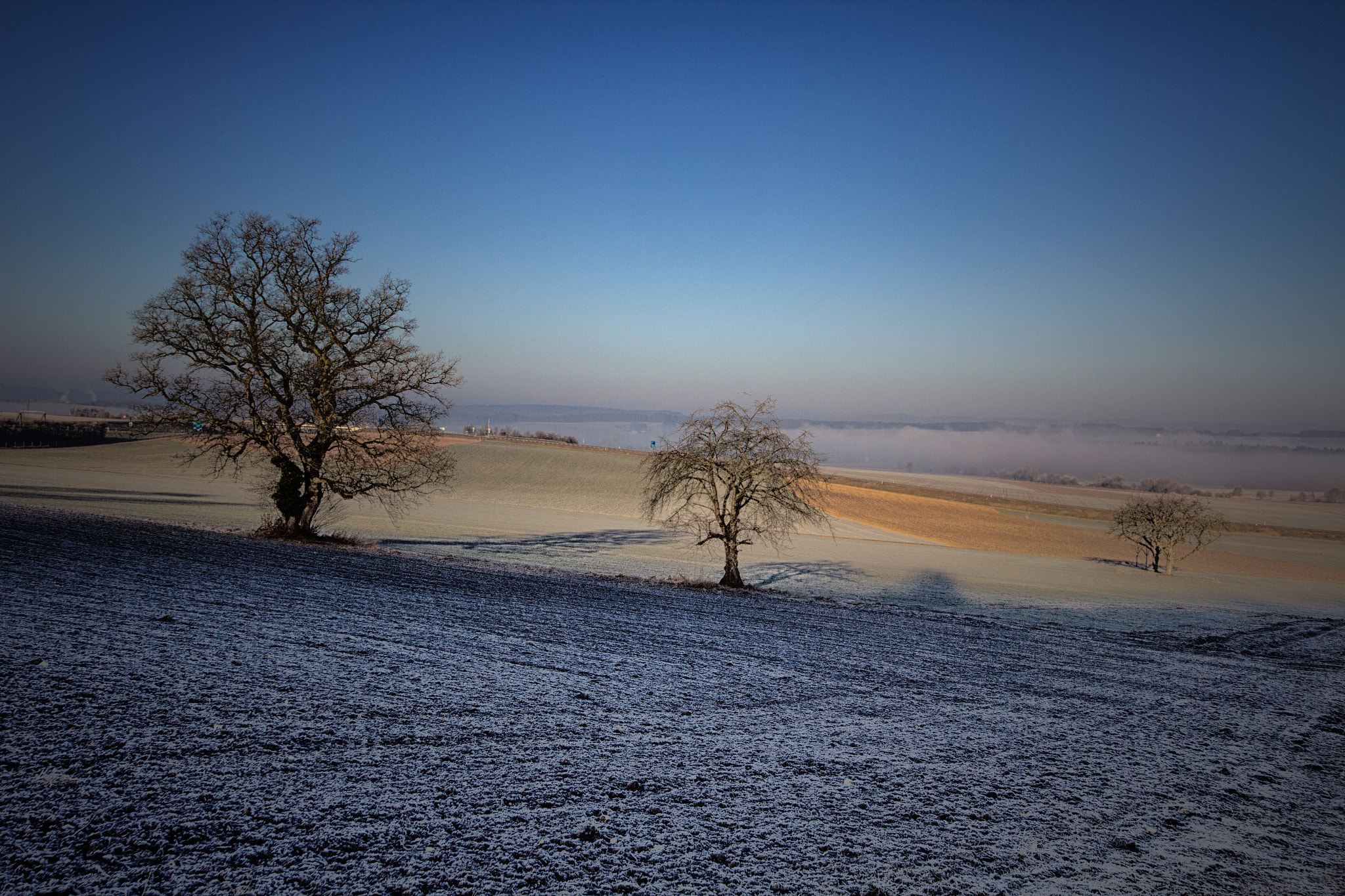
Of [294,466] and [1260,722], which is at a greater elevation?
[294,466]

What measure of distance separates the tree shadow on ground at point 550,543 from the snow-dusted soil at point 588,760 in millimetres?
15530

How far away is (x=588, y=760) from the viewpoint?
15.3 ft

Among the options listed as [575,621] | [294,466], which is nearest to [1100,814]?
[575,621]

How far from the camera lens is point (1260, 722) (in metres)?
7.48

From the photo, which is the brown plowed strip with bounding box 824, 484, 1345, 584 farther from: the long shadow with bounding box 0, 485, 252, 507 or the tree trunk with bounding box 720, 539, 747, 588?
the long shadow with bounding box 0, 485, 252, 507

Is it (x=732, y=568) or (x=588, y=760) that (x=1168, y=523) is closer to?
(x=732, y=568)

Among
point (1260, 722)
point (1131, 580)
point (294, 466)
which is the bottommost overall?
point (1131, 580)

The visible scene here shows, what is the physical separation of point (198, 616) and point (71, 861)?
5543 mm

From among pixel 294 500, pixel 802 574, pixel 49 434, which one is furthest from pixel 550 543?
pixel 49 434

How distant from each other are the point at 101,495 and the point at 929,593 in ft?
130

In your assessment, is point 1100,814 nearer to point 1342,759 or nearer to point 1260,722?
point 1342,759

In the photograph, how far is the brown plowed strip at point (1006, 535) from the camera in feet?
143

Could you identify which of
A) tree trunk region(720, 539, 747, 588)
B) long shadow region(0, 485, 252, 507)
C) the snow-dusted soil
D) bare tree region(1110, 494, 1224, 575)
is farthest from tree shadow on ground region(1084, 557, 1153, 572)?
long shadow region(0, 485, 252, 507)

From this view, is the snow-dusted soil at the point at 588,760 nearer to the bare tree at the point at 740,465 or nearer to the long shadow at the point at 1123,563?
the bare tree at the point at 740,465
